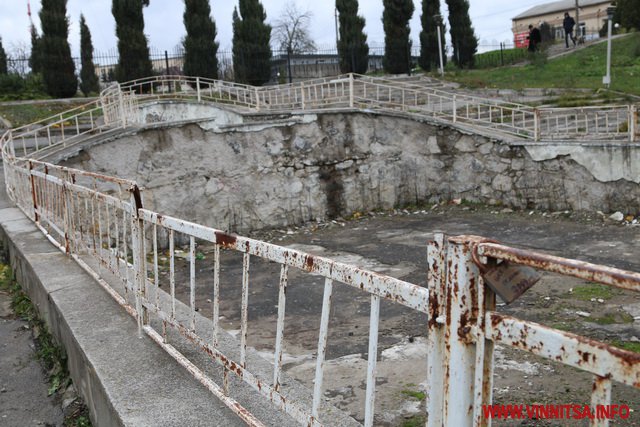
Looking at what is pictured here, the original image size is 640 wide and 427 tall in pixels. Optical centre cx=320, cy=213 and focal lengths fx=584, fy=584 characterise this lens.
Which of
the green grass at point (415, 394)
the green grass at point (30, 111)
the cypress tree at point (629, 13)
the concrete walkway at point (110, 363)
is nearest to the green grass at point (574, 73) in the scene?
the cypress tree at point (629, 13)

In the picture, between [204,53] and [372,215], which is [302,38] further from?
[372,215]

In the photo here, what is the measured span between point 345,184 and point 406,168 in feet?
4.47

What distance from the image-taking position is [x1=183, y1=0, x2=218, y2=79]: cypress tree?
2155cm

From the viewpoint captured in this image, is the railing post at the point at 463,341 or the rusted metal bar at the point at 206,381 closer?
the railing post at the point at 463,341

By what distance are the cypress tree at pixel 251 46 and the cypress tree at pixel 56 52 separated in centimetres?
603

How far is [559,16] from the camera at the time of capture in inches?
2132

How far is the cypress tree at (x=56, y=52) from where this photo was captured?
20.7 m

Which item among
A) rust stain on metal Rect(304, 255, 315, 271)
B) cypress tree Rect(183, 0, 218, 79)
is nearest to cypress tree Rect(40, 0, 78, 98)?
cypress tree Rect(183, 0, 218, 79)

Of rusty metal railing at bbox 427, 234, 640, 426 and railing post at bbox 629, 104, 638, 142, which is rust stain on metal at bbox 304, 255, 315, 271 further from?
railing post at bbox 629, 104, 638, 142

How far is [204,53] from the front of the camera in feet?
71.6

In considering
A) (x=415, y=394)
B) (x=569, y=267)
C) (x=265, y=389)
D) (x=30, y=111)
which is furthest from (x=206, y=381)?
(x=30, y=111)

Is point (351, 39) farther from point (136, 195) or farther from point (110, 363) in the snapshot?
point (110, 363)

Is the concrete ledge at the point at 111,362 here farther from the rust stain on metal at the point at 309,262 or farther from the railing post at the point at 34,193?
the railing post at the point at 34,193

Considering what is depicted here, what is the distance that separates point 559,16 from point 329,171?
50.5m
